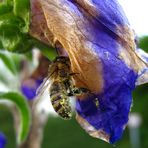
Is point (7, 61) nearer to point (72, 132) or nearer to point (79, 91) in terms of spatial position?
point (79, 91)

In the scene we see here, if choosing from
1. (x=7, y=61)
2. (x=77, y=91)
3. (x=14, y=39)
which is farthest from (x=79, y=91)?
(x=7, y=61)

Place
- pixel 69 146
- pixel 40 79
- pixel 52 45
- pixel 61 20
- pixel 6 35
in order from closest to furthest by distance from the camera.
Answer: pixel 61 20 < pixel 52 45 < pixel 6 35 < pixel 40 79 < pixel 69 146

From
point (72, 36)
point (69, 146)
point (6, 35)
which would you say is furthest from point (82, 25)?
point (69, 146)

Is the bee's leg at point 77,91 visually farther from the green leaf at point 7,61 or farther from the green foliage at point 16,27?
the green leaf at point 7,61

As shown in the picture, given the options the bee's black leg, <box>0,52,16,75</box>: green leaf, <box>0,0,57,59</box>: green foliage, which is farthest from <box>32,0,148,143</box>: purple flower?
<box>0,52,16,75</box>: green leaf

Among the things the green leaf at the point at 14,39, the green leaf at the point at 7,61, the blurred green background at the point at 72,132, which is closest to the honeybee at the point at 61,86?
the green leaf at the point at 14,39

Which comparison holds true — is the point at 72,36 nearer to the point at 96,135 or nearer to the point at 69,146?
the point at 96,135
